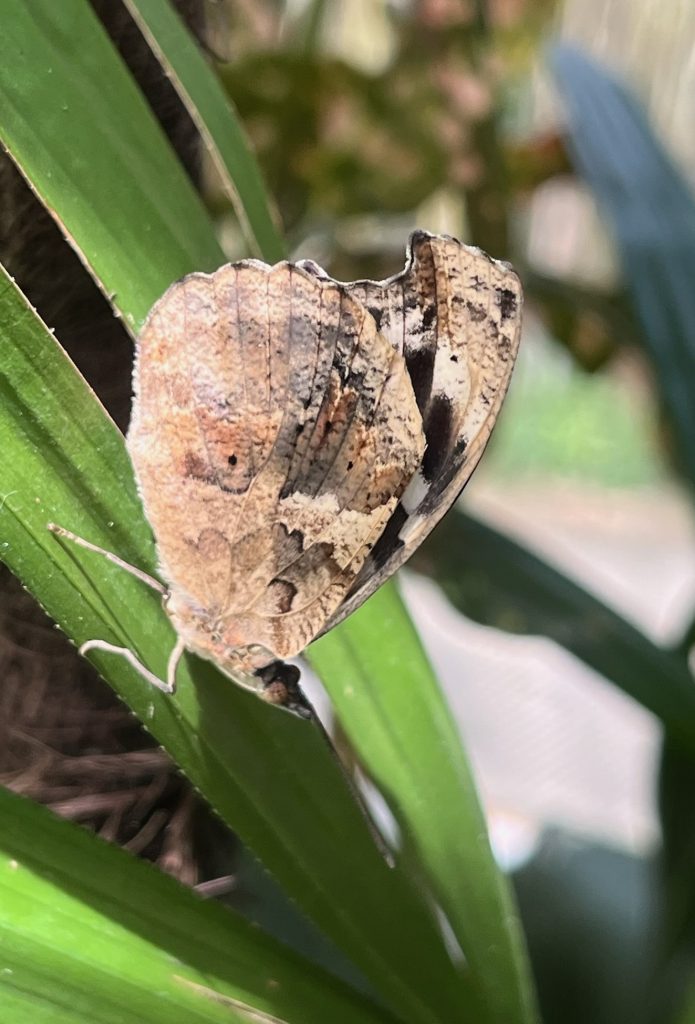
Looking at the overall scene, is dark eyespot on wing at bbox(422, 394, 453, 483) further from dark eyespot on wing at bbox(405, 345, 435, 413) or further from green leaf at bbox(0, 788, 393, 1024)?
green leaf at bbox(0, 788, 393, 1024)

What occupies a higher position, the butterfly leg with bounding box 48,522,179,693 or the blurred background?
the butterfly leg with bounding box 48,522,179,693

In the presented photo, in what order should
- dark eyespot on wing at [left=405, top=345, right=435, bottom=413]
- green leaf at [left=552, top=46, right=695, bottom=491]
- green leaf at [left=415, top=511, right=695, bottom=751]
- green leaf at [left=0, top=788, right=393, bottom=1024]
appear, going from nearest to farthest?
green leaf at [left=0, top=788, right=393, bottom=1024]
dark eyespot on wing at [left=405, top=345, right=435, bottom=413]
green leaf at [left=415, top=511, right=695, bottom=751]
green leaf at [left=552, top=46, right=695, bottom=491]

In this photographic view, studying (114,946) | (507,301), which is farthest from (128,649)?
(507,301)

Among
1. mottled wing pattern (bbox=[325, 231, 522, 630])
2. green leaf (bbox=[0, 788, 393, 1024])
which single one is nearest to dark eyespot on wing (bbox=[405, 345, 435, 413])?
mottled wing pattern (bbox=[325, 231, 522, 630])

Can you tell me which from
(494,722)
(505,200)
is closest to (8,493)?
(505,200)

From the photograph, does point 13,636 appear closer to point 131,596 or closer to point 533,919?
point 131,596

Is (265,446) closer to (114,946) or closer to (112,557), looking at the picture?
(112,557)

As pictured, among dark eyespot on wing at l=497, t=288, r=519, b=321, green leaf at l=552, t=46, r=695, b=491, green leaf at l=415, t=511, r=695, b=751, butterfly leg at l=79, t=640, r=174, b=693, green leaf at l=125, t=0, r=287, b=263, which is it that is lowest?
green leaf at l=415, t=511, r=695, b=751

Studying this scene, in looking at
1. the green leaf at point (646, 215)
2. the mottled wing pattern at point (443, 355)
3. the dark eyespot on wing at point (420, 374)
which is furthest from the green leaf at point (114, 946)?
the green leaf at point (646, 215)
